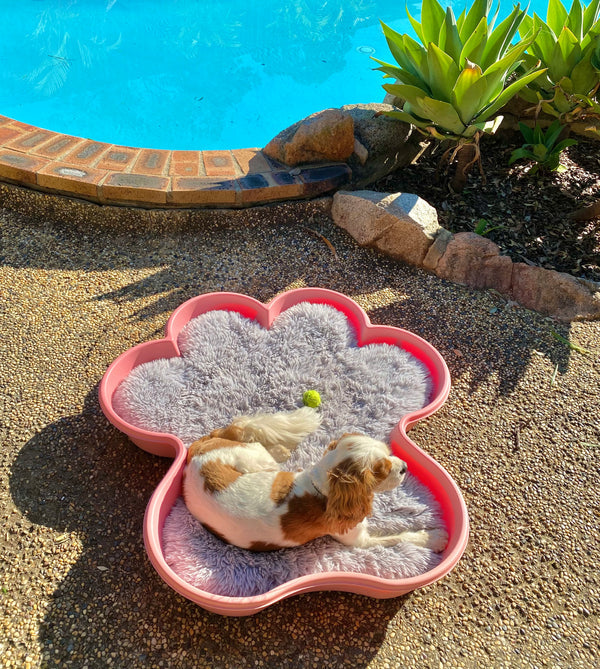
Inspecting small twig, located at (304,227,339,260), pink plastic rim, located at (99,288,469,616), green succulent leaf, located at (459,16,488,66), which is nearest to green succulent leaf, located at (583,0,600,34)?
green succulent leaf, located at (459,16,488,66)

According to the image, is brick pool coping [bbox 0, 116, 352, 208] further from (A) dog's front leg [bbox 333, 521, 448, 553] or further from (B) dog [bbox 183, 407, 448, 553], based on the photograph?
(A) dog's front leg [bbox 333, 521, 448, 553]

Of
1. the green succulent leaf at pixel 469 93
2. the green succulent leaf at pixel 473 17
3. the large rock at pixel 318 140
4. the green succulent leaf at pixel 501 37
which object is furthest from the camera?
the large rock at pixel 318 140

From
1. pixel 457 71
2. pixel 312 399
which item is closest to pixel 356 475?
pixel 312 399

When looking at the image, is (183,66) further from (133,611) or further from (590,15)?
(133,611)

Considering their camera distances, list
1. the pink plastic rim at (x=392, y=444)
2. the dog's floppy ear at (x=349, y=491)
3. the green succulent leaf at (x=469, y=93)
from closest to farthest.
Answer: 1. the dog's floppy ear at (x=349, y=491)
2. the pink plastic rim at (x=392, y=444)
3. the green succulent leaf at (x=469, y=93)

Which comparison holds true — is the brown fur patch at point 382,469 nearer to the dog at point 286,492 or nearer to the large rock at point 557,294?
the dog at point 286,492

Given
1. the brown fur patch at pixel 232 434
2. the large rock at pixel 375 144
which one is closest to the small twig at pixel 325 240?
the large rock at pixel 375 144
